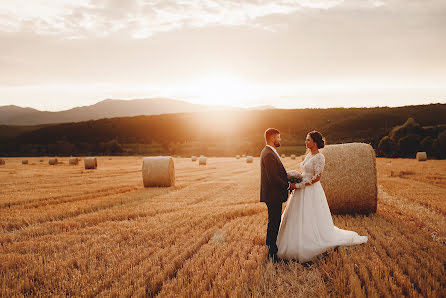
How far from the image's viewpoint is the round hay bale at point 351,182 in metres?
8.15

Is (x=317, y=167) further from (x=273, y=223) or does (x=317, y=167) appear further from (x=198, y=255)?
(x=198, y=255)

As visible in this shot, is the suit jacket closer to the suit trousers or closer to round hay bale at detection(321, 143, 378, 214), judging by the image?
the suit trousers


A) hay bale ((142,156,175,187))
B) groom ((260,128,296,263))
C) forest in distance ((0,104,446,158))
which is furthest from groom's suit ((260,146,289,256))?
forest in distance ((0,104,446,158))

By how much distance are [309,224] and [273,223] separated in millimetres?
603

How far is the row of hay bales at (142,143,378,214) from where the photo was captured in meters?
8.15

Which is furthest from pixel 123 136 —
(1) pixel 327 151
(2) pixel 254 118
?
(1) pixel 327 151

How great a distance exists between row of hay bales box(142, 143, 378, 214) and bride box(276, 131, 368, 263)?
105 inches

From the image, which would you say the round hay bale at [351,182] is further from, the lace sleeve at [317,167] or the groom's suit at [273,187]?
the groom's suit at [273,187]

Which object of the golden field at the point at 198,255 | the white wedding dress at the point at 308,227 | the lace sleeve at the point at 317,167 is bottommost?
the golden field at the point at 198,255

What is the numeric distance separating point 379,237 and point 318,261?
167cm

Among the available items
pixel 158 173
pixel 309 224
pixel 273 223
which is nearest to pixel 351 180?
pixel 309 224

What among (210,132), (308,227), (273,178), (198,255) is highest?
(273,178)

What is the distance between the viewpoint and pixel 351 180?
324 inches

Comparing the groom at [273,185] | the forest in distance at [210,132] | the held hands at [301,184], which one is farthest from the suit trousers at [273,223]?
the forest in distance at [210,132]
